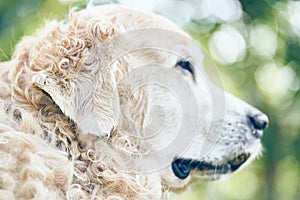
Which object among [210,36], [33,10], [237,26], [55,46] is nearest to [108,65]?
[55,46]

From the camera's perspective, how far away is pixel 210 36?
7.96 metres

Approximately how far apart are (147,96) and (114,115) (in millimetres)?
251

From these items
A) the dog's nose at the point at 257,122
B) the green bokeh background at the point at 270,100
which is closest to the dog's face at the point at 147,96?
the dog's nose at the point at 257,122

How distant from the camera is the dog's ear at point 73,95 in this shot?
7.56ft

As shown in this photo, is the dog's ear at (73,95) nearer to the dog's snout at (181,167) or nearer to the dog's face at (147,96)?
the dog's face at (147,96)

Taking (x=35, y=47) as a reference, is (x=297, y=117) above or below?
below

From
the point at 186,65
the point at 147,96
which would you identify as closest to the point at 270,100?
the point at 186,65

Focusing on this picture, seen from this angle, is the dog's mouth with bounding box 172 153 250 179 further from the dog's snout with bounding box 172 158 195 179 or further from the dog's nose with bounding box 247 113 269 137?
the dog's nose with bounding box 247 113 269 137

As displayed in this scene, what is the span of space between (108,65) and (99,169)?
463 mm

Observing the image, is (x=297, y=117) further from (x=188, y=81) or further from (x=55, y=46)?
(x=55, y=46)

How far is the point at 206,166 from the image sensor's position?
278cm

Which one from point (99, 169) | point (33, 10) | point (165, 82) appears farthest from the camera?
point (33, 10)

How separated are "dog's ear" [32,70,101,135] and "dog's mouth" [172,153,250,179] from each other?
0.53 m

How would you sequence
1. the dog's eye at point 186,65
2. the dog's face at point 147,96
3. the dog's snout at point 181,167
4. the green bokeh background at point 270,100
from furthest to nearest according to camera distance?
the green bokeh background at point 270,100, the dog's eye at point 186,65, the dog's snout at point 181,167, the dog's face at point 147,96
